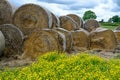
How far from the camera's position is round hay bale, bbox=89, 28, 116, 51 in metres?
15.4

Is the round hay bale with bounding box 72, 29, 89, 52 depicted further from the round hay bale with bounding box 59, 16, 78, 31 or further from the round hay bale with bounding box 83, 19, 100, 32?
the round hay bale with bounding box 83, 19, 100, 32

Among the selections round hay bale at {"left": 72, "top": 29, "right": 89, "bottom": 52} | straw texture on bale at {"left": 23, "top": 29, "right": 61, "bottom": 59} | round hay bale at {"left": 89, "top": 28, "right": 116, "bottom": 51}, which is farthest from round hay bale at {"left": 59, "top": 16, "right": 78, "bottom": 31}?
straw texture on bale at {"left": 23, "top": 29, "right": 61, "bottom": 59}

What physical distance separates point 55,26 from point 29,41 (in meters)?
2.66

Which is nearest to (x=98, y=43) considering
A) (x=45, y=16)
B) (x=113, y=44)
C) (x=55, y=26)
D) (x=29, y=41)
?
(x=113, y=44)

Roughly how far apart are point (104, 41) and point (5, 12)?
13.3 feet

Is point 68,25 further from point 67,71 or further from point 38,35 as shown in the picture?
point 67,71

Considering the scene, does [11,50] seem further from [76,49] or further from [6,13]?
[76,49]

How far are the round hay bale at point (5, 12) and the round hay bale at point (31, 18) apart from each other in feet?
0.85

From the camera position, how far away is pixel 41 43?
12.0 m

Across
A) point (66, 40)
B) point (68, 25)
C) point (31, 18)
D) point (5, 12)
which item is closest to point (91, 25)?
point (68, 25)

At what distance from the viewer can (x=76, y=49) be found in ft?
48.1

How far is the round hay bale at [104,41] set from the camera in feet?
50.4

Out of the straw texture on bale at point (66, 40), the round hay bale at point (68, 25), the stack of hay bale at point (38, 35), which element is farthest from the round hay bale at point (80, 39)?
the straw texture on bale at point (66, 40)

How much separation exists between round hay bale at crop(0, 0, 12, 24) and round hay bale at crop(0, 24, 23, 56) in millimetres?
1059
